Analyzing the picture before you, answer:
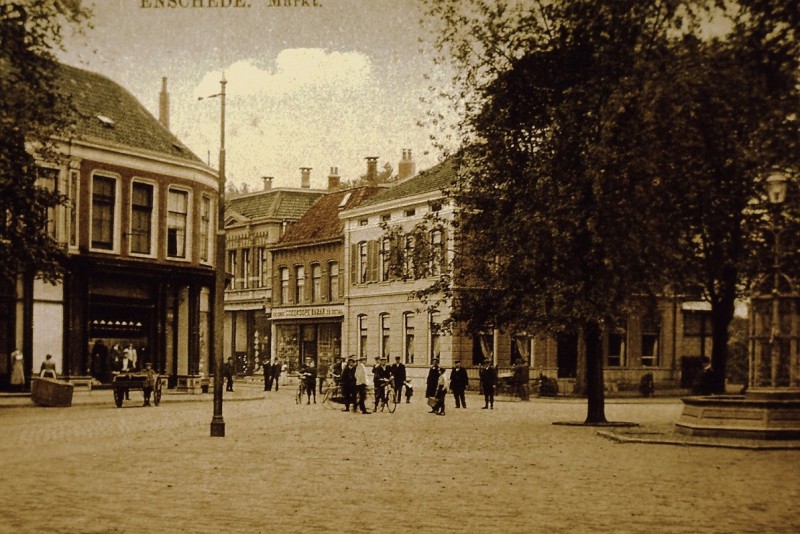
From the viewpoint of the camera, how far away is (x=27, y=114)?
21.7 m

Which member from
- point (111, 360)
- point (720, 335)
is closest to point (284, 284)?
point (111, 360)

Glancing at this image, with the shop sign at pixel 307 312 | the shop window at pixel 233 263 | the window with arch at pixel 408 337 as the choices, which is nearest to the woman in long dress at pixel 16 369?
the window with arch at pixel 408 337

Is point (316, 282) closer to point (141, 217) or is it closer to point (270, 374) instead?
point (270, 374)

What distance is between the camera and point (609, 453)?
16828 millimetres

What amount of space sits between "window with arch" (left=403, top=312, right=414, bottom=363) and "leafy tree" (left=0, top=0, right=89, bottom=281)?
23.1 m

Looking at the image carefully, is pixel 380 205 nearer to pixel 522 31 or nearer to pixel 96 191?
pixel 96 191

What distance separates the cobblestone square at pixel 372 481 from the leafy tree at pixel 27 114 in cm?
405

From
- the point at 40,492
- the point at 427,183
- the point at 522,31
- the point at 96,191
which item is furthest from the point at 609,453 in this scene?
the point at 427,183

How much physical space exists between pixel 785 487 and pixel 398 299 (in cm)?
3538

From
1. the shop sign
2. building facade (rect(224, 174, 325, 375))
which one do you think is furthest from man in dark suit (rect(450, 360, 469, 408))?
building facade (rect(224, 174, 325, 375))

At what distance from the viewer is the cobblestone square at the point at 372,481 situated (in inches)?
384

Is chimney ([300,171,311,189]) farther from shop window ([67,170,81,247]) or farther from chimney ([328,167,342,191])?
shop window ([67,170,81,247])

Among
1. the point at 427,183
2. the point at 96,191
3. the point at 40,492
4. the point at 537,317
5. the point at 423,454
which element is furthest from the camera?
the point at 427,183

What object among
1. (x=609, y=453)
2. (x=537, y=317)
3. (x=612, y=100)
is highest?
(x=612, y=100)
